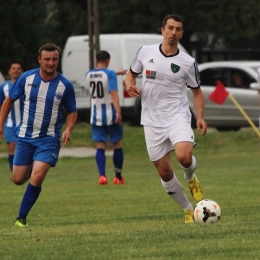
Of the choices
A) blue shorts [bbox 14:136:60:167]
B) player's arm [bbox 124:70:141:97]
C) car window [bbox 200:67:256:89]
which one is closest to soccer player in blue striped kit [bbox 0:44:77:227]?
blue shorts [bbox 14:136:60:167]

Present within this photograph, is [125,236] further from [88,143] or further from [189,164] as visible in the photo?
[88,143]

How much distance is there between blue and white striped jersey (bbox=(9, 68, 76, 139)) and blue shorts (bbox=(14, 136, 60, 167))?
2.5 inches

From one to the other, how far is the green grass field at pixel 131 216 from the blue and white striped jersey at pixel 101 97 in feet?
3.68

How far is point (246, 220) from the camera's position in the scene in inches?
436

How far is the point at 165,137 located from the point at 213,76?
56.1ft

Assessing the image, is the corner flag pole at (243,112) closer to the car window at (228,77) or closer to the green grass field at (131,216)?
the car window at (228,77)

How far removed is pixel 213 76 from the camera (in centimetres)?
2819

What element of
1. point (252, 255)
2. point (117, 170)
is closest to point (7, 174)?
point (117, 170)

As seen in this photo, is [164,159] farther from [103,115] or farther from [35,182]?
[103,115]

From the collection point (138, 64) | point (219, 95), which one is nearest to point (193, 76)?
point (138, 64)

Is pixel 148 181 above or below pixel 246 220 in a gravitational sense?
below

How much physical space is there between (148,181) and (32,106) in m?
7.11

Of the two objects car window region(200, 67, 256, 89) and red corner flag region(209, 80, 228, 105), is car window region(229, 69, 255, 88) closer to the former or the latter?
car window region(200, 67, 256, 89)

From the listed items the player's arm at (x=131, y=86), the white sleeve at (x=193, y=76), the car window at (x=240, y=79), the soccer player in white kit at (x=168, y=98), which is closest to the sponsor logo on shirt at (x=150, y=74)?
the soccer player in white kit at (x=168, y=98)
